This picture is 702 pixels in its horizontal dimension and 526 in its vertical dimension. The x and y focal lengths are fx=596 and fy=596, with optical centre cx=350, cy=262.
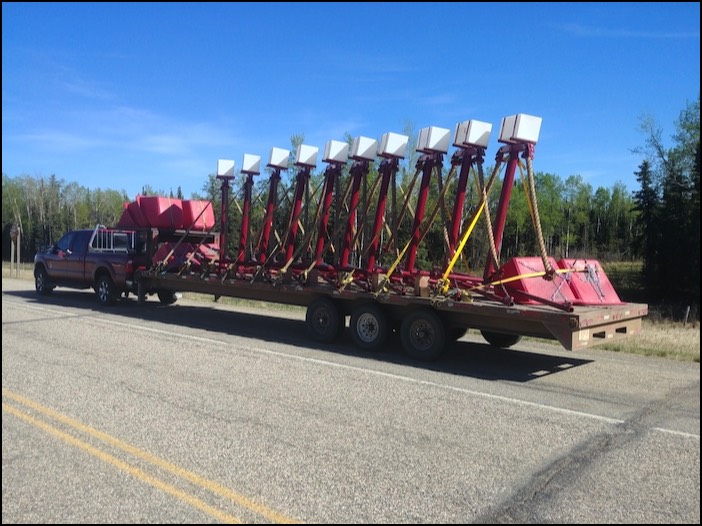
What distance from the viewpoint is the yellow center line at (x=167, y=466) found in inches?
147

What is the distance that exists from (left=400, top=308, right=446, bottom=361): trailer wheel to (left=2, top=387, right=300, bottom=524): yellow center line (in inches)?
197

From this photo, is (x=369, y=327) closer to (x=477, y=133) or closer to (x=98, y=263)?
(x=477, y=133)

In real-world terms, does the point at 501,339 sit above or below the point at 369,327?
below

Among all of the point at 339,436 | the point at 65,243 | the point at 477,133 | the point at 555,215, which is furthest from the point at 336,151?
the point at 555,215

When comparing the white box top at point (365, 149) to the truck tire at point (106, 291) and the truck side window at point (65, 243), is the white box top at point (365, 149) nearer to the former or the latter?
the truck tire at point (106, 291)

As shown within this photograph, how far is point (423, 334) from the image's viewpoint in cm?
907

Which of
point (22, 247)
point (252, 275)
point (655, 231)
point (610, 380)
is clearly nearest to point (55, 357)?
point (252, 275)

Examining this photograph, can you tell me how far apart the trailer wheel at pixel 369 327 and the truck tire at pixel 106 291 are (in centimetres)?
773

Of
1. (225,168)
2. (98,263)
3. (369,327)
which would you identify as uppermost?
(225,168)

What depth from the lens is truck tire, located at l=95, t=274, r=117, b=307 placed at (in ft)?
49.1

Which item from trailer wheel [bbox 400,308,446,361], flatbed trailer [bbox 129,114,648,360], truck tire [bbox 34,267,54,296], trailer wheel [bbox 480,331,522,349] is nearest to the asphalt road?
trailer wheel [bbox 400,308,446,361]

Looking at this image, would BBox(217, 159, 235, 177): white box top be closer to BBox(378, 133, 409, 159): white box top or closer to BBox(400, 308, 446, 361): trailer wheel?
BBox(378, 133, 409, 159): white box top

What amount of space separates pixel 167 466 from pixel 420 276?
5747 millimetres

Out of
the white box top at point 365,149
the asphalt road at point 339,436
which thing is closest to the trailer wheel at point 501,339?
the asphalt road at point 339,436
